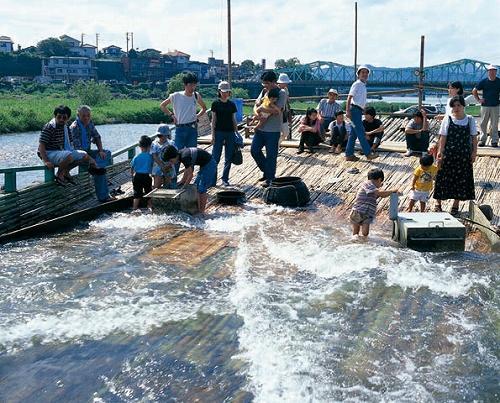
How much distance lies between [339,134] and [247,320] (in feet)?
24.0

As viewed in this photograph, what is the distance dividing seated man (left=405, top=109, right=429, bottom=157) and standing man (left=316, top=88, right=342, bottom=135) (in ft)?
6.74

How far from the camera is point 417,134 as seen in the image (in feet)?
37.1

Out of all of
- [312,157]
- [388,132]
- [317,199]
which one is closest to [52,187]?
[317,199]

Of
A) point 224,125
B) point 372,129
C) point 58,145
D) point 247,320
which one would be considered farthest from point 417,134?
point 247,320

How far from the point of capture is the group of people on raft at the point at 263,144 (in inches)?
323

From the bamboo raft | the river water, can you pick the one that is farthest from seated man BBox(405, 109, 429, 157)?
the river water

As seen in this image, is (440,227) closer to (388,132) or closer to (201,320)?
(201,320)

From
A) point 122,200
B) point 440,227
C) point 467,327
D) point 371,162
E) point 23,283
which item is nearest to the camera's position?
point 467,327

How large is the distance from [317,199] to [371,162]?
1.96 metres

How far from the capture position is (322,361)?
15.1ft

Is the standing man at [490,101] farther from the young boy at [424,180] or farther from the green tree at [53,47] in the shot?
the green tree at [53,47]

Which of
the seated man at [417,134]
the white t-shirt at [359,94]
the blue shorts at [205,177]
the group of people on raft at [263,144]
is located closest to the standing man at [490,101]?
the group of people on raft at [263,144]

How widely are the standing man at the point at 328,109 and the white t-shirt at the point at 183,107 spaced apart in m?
3.75

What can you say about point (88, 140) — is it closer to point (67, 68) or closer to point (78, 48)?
point (67, 68)
